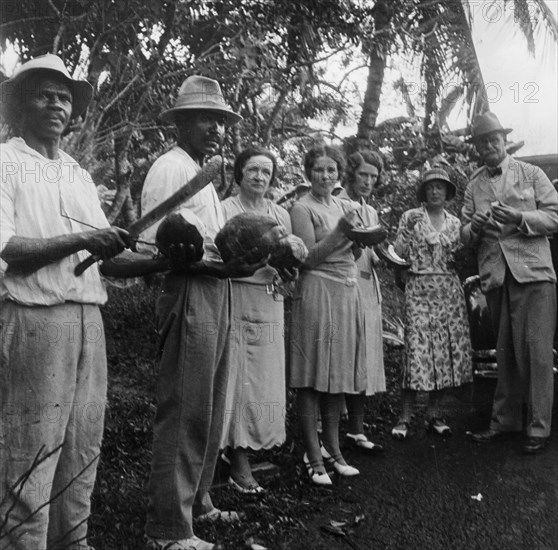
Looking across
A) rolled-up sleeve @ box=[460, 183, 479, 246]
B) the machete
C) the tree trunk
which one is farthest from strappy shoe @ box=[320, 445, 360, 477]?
the tree trunk

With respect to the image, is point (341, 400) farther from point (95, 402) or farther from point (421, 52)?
point (421, 52)

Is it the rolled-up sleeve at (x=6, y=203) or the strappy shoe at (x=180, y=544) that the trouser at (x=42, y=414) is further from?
the strappy shoe at (x=180, y=544)

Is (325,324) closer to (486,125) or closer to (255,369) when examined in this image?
(255,369)

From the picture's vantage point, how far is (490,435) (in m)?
4.42

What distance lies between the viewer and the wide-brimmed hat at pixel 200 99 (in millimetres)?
2969

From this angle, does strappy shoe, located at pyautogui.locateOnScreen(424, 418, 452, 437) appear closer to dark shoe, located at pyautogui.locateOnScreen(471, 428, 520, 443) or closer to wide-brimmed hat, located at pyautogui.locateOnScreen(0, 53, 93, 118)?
dark shoe, located at pyautogui.locateOnScreen(471, 428, 520, 443)

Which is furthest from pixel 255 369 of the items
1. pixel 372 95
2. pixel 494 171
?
pixel 372 95

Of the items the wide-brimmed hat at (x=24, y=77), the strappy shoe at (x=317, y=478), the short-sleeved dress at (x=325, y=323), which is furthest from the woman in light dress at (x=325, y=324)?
the wide-brimmed hat at (x=24, y=77)

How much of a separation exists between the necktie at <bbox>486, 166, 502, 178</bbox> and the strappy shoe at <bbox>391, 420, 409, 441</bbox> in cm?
185

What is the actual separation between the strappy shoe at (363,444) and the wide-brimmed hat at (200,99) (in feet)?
7.55

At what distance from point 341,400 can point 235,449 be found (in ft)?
2.57

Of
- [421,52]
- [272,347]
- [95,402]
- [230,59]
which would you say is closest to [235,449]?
[272,347]

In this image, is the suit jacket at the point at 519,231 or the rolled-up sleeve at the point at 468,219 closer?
the suit jacket at the point at 519,231

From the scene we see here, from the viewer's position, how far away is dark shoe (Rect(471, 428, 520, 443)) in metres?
4.39
